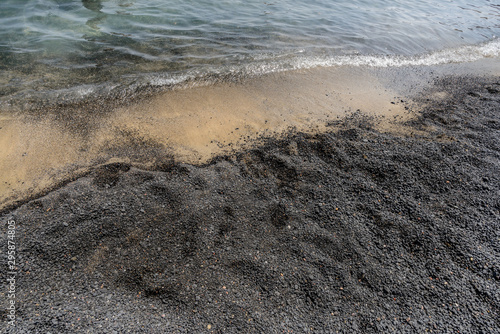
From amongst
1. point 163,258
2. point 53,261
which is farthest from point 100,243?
point 163,258

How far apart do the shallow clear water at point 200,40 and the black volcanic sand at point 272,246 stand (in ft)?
11.4

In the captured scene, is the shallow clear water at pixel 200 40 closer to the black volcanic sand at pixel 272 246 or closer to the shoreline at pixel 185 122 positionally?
the shoreline at pixel 185 122

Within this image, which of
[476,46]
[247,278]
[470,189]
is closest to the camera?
[247,278]

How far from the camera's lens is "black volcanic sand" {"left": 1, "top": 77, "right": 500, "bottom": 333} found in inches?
96.5

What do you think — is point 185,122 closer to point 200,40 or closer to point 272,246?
point 272,246

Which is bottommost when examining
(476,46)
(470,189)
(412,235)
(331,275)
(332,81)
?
(331,275)

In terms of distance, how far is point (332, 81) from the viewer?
655 centimetres

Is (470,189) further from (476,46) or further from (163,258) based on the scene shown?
(476,46)

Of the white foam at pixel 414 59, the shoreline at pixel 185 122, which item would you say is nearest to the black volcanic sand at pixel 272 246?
the shoreline at pixel 185 122

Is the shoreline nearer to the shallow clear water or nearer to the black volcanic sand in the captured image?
the black volcanic sand

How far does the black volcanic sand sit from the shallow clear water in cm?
347

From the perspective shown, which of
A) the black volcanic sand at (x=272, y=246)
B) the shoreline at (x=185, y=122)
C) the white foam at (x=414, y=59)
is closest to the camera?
the black volcanic sand at (x=272, y=246)

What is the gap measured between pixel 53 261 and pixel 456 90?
8613 mm

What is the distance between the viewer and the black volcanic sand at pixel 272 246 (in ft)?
8.04
